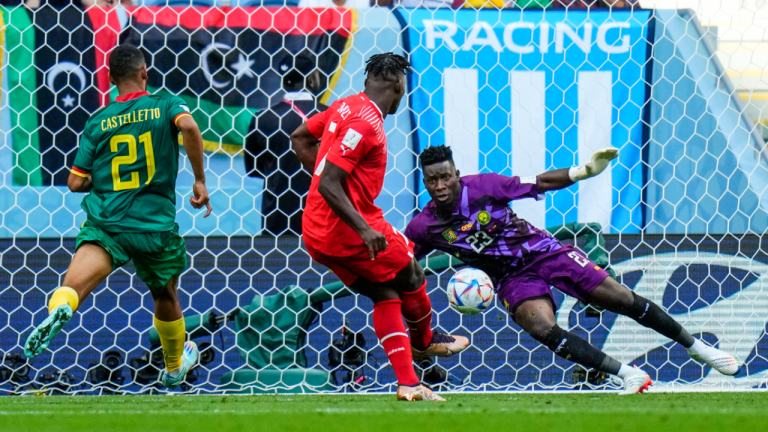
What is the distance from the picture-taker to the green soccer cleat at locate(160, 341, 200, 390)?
3.83 m

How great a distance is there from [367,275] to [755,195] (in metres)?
2.80

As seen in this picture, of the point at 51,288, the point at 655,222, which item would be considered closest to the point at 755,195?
the point at 655,222

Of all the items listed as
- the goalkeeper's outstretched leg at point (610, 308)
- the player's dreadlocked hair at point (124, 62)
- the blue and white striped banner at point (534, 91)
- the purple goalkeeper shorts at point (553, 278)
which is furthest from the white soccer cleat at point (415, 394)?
the blue and white striped banner at point (534, 91)

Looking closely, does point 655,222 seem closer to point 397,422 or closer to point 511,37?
point 511,37

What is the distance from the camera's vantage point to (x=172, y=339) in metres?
3.71

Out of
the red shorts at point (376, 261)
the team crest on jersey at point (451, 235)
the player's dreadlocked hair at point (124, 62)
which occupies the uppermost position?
the player's dreadlocked hair at point (124, 62)

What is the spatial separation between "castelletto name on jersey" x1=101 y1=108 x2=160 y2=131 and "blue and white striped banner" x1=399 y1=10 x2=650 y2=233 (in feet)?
6.13

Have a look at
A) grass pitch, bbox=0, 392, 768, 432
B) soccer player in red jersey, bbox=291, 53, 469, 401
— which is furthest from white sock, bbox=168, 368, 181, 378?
grass pitch, bbox=0, 392, 768, 432

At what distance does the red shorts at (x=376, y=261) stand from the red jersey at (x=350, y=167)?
0.03 meters

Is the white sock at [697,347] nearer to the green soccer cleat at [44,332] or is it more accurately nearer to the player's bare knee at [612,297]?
the player's bare knee at [612,297]

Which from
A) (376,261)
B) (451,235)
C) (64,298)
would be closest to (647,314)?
(451,235)

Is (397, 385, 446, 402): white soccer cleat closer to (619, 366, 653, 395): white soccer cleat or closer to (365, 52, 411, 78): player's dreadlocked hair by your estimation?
(619, 366, 653, 395): white soccer cleat

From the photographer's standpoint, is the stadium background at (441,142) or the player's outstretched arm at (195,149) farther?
the stadium background at (441,142)

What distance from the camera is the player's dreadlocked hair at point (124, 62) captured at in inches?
137
